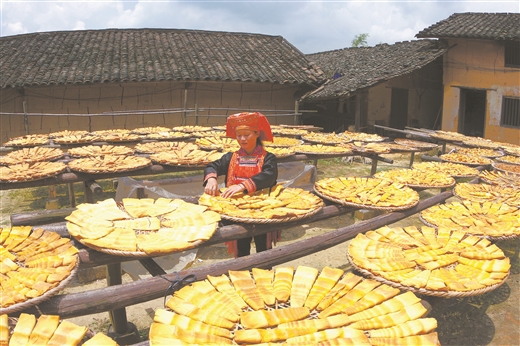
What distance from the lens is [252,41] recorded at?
50.5 ft

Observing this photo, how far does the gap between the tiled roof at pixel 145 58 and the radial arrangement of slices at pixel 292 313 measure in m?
9.89

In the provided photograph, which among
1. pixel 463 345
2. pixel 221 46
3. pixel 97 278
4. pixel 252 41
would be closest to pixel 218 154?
pixel 97 278

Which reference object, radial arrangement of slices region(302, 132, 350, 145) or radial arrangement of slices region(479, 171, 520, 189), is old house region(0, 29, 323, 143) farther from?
radial arrangement of slices region(479, 171, 520, 189)

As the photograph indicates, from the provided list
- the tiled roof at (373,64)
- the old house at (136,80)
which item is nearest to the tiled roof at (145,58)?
the old house at (136,80)

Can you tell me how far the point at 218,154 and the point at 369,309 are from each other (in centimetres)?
412

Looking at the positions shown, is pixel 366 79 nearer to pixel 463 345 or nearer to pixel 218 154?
pixel 218 154

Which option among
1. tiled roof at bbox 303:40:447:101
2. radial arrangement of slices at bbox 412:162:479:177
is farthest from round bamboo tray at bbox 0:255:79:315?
tiled roof at bbox 303:40:447:101

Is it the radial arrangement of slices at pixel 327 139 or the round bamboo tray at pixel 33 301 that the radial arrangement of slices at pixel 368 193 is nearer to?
the round bamboo tray at pixel 33 301

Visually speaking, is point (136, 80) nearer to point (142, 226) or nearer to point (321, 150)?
point (321, 150)

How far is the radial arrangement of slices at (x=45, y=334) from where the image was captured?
1466 millimetres

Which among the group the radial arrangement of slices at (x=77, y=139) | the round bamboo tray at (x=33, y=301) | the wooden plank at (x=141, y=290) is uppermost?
the radial arrangement of slices at (x=77, y=139)

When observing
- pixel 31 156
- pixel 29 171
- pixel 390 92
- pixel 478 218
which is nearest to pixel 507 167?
pixel 478 218

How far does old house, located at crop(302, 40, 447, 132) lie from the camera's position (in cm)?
1342

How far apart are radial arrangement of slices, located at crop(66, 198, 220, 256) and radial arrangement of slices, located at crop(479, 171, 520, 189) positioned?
151 inches
